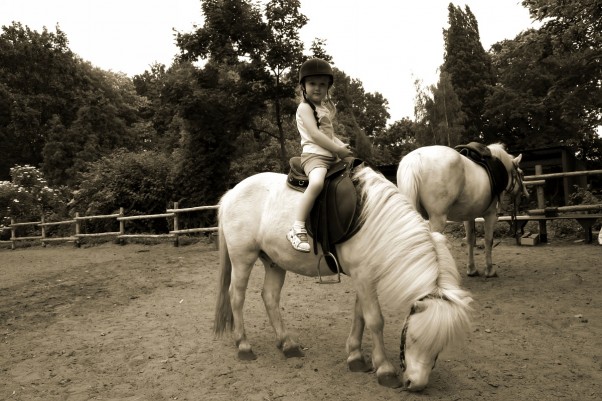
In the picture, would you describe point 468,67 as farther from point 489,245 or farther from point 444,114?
point 489,245

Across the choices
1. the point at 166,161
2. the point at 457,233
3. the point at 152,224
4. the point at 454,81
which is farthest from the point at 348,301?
the point at 454,81

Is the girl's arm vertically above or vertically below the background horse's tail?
above

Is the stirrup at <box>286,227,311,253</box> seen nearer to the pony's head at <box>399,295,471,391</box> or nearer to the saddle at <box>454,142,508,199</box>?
the pony's head at <box>399,295,471,391</box>

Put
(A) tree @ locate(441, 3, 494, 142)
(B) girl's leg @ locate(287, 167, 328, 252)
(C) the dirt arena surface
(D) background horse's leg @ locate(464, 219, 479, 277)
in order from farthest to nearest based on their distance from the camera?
(A) tree @ locate(441, 3, 494, 142)
(D) background horse's leg @ locate(464, 219, 479, 277)
(B) girl's leg @ locate(287, 167, 328, 252)
(C) the dirt arena surface

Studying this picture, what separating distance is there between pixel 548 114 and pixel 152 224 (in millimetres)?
21095

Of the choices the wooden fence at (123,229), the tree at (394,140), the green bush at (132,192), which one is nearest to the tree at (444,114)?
the tree at (394,140)

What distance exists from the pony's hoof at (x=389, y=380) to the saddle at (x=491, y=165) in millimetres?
3648

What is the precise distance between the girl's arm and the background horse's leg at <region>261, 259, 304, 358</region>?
1.16 metres

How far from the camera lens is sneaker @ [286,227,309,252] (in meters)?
3.00

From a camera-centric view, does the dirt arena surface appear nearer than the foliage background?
Yes

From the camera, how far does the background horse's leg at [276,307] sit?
3.57 meters

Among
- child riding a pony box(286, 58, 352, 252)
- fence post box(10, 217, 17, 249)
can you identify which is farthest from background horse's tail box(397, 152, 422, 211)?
fence post box(10, 217, 17, 249)

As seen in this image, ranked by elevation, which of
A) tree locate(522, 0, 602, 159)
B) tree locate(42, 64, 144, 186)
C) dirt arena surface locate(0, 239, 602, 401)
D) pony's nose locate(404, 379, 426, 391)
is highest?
tree locate(42, 64, 144, 186)

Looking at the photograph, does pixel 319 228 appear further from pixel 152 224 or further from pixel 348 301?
pixel 152 224
